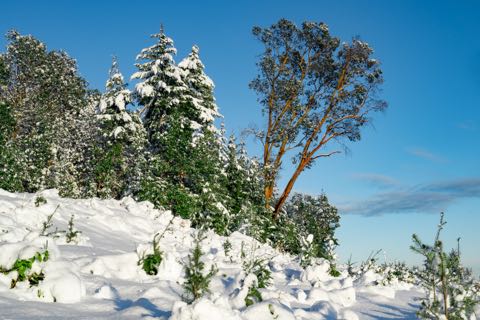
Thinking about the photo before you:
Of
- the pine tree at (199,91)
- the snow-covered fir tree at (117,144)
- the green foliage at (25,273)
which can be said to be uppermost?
the pine tree at (199,91)

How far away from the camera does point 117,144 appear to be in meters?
21.1

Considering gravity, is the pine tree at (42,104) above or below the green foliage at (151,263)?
above

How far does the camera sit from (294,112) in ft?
75.2

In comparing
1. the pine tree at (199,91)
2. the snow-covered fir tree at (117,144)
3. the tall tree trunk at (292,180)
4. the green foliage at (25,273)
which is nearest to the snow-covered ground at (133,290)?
the green foliage at (25,273)

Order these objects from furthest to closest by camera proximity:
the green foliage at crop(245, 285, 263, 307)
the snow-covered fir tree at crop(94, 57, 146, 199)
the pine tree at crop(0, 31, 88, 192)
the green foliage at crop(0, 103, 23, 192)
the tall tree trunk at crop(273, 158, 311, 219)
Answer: the pine tree at crop(0, 31, 88, 192) → the tall tree trunk at crop(273, 158, 311, 219) → the snow-covered fir tree at crop(94, 57, 146, 199) → the green foliage at crop(0, 103, 23, 192) → the green foliage at crop(245, 285, 263, 307)

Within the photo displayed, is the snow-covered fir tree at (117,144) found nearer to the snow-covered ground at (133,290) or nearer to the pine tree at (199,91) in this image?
the pine tree at (199,91)

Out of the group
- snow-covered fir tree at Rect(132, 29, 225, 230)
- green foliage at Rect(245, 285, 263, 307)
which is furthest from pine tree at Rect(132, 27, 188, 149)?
green foliage at Rect(245, 285, 263, 307)

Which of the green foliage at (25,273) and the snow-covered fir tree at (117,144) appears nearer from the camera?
the green foliage at (25,273)

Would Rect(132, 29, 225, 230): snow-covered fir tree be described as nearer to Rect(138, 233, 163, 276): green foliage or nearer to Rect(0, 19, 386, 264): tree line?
Rect(0, 19, 386, 264): tree line

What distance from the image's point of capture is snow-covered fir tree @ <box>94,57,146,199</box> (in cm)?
2067

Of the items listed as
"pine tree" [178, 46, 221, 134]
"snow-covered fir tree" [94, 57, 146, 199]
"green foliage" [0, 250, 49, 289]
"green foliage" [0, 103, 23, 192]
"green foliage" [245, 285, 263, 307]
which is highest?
"pine tree" [178, 46, 221, 134]

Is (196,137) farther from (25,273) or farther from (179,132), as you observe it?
(25,273)

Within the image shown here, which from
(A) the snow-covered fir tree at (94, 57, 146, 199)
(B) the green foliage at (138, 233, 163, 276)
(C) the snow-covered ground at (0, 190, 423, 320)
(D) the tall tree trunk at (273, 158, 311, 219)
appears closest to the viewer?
(C) the snow-covered ground at (0, 190, 423, 320)

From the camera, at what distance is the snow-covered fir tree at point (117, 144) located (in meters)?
20.7
